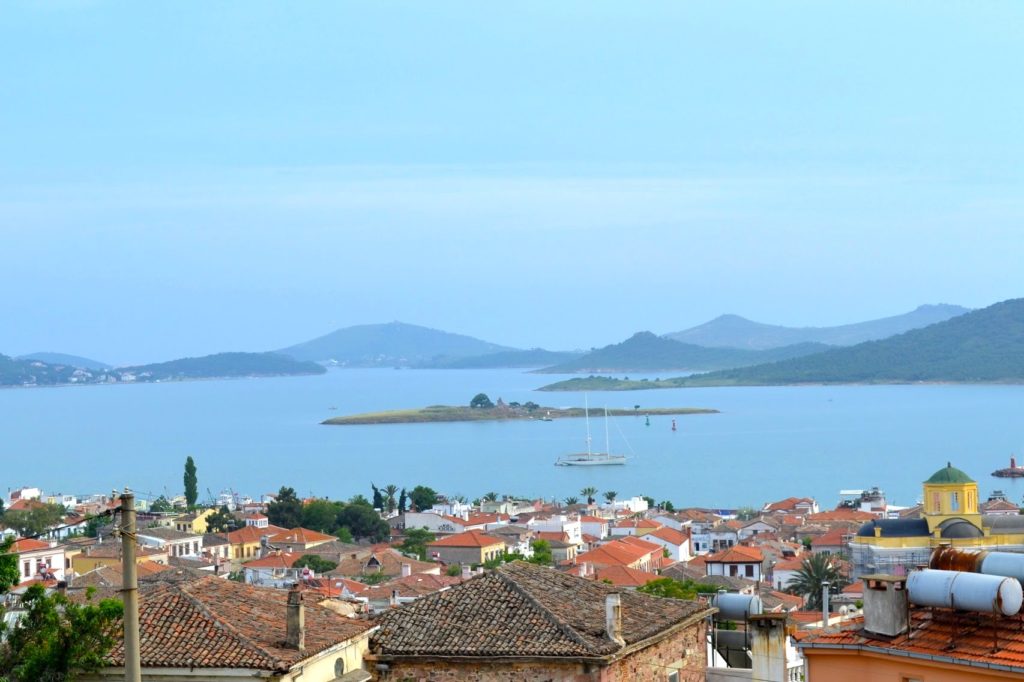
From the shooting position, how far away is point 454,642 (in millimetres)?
10508

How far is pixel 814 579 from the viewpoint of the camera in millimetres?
37531

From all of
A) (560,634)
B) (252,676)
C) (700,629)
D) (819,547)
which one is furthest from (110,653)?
(819,547)

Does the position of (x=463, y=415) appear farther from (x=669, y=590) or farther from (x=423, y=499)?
(x=669, y=590)

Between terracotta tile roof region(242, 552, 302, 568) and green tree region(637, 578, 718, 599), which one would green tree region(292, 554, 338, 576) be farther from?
green tree region(637, 578, 718, 599)

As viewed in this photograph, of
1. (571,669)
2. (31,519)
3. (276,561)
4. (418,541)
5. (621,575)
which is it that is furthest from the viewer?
(31,519)

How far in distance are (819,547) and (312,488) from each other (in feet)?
183

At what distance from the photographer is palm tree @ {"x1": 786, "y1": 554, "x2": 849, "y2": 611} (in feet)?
119

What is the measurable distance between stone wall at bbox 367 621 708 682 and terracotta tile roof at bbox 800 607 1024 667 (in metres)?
3.28

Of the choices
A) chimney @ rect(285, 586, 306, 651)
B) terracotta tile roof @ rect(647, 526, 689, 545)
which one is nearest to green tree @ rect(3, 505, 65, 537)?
terracotta tile roof @ rect(647, 526, 689, 545)

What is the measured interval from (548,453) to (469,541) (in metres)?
87.0

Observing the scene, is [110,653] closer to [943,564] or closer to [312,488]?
[943,564]

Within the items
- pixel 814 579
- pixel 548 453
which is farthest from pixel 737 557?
pixel 548 453

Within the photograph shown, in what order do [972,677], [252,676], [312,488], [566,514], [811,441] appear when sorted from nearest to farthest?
[972,677] → [252,676] → [566,514] → [312,488] → [811,441]

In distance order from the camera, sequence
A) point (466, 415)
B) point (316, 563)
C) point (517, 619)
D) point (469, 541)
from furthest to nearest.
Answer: point (466, 415), point (469, 541), point (316, 563), point (517, 619)
